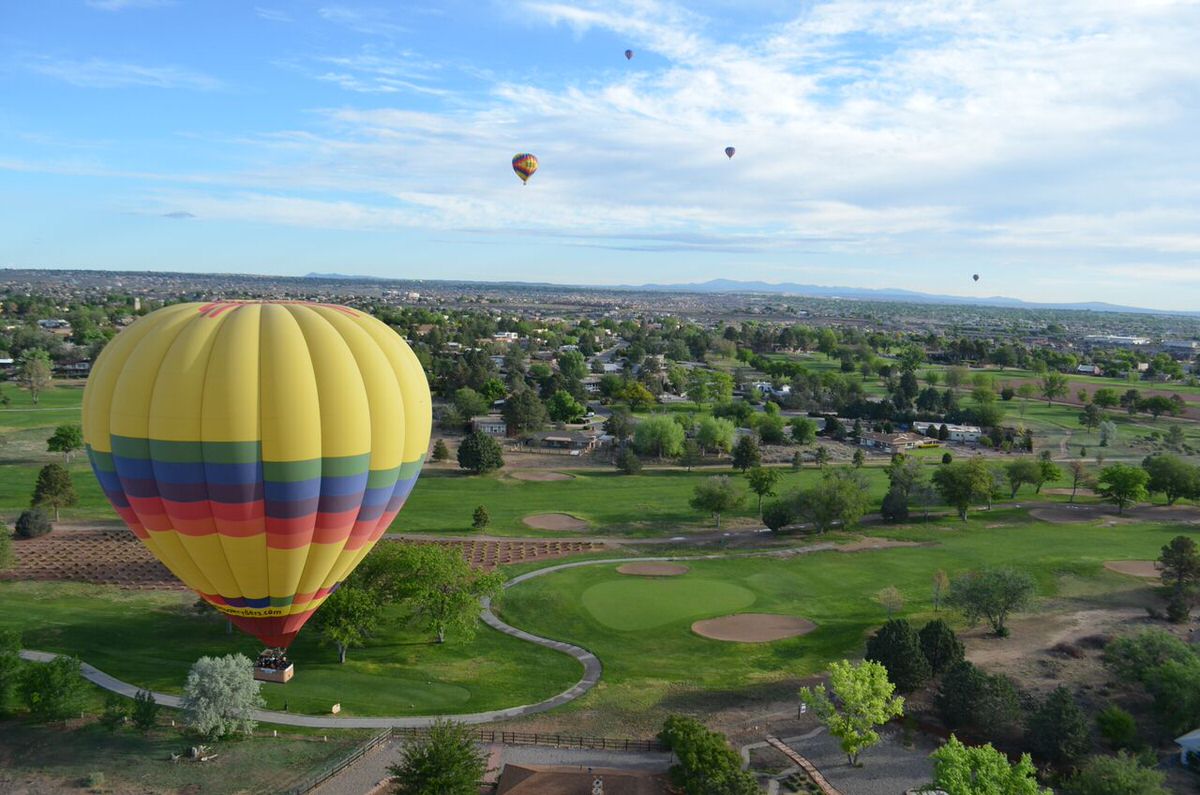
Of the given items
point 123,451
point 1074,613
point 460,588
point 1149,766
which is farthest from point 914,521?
point 123,451

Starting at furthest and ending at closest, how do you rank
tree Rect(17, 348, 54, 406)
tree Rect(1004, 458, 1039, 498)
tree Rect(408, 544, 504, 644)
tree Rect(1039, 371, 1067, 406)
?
tree Rect(1039, 371, 1067, 406) → tree Rect(17, 348, 54, 406) → tree Rect(1004, 458, 1039, 498) → tree Rect(408, 544, 504, 644)

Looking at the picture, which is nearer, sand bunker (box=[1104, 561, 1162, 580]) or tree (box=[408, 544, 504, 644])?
tree (box=[408, 544, 504, 644])

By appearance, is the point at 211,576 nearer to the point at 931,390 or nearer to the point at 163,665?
the point at 163,665

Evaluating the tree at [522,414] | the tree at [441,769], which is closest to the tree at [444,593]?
the tree at [441,769]

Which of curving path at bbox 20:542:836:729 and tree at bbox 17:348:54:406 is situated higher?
tree at bbox 17:348:54:406

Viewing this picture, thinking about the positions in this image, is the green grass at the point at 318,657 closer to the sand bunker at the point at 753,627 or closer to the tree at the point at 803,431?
the sand bunker at the point at 753,627

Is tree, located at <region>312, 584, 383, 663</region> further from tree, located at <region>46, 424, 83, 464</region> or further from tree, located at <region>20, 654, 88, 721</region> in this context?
tree, located at <region>46, 424, 83, 464</region>

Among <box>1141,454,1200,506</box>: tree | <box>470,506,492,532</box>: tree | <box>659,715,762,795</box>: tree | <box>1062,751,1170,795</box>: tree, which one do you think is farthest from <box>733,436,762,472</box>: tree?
<box>1062,751,1170,795</box>: tree

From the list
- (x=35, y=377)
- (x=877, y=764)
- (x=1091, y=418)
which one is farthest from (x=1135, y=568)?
(x=35, y=377)
